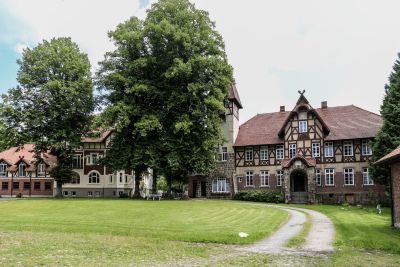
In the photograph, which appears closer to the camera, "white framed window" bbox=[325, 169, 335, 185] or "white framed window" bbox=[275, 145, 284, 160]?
"white framed window" bbox=[325, 169, 335, 185]

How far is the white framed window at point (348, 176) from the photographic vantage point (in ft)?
147

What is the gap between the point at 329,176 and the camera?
4569cm

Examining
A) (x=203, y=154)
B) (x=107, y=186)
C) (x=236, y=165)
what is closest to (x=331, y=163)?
(x=236, y=165)

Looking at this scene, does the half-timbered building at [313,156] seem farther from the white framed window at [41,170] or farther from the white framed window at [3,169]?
the white framed window at [3,169]

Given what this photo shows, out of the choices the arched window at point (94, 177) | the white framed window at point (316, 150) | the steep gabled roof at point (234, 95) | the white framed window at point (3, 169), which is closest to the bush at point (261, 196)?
the white framed window at point (316, 150)

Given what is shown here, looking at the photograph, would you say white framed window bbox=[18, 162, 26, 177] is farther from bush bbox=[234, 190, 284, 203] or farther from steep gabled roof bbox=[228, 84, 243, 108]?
bush bbox=[234, 190, 284, 203]

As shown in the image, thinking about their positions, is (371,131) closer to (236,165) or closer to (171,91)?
(236,165)

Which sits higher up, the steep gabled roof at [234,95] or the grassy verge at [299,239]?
the steep gabled roof at [234,95]

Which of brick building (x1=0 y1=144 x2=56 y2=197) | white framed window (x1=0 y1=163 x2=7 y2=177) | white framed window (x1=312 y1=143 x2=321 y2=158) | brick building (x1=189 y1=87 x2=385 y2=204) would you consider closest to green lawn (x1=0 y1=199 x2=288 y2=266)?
brick building (x1=189 y1=87 x2=385 y2=204)

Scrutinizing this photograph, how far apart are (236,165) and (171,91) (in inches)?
537

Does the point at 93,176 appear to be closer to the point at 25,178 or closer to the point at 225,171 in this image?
the point at 25,178

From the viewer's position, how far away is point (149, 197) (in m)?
43.1

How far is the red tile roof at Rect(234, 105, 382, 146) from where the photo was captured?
45188 mm

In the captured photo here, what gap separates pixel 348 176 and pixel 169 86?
2114cm
